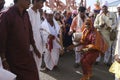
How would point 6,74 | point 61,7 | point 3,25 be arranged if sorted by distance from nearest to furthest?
point 6,74
point 3,25
point 61,7

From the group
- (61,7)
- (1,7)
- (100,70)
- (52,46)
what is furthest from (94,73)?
(61,7)

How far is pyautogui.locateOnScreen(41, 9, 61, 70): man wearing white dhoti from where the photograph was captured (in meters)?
10.8

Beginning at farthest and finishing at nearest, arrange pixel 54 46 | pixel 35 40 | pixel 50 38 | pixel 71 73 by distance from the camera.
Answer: pixel 54 46 < pixel 50 38 < pixel 71 73 < pixel 35 40

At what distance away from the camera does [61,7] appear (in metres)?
20.7

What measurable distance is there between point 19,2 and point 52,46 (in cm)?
579

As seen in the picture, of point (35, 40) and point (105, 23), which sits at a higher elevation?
point (35, 40)

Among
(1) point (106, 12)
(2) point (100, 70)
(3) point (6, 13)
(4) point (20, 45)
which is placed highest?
(3) point (6, 13)

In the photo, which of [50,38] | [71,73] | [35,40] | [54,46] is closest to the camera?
[35,40]

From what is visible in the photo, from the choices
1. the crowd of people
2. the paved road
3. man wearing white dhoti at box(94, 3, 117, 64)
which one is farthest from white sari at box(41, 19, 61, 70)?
man wearing white dhoti at box(94, 3, 117, 64)

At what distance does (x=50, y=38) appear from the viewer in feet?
36.8

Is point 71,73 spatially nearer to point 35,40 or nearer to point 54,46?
point 54,46

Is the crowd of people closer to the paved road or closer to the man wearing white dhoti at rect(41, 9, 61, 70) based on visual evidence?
the man wearing white dhoti at rect(41, 9, 61, 70)

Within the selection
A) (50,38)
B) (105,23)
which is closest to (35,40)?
(50,38)

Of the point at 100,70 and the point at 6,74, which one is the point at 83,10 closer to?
the point at 100,70
